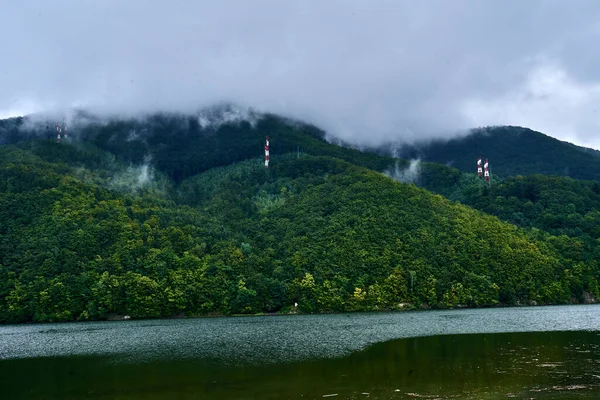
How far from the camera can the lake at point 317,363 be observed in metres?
36.3

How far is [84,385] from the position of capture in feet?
136

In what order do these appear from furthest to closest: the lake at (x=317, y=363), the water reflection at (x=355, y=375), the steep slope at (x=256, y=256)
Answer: the steep slope at (x=256, y=256) < the lake at (x=317, y=363) < the water reflection at (x=355, y=375)

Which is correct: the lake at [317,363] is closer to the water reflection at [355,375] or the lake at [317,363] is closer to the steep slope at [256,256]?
the water reflection at [355,375]

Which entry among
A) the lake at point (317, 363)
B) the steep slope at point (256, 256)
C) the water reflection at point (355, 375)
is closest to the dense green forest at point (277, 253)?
the steep slope at point (256, 256)

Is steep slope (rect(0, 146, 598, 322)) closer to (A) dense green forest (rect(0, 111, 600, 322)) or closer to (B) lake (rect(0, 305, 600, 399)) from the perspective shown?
(A) dense green forest (rect(0, 111, 600, 322))

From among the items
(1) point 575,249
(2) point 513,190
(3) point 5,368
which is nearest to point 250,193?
(2) point 513,190

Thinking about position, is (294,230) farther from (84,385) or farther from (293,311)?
(84,385)

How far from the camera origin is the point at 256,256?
13738 centimetres

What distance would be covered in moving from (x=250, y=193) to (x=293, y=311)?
258 feet

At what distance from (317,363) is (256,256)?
9155 cm

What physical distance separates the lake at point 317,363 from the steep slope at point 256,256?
33.7 m

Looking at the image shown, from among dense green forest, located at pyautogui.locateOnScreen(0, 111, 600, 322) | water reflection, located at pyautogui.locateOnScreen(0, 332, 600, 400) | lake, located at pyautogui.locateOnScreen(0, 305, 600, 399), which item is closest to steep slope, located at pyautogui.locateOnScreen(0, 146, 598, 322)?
dense green forest, located at pyautogui.locateOnScreen(0, 111, 600, 322)

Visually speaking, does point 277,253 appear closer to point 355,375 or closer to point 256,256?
point 256,256

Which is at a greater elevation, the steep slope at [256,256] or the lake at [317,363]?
the steep slope at [256,256]
